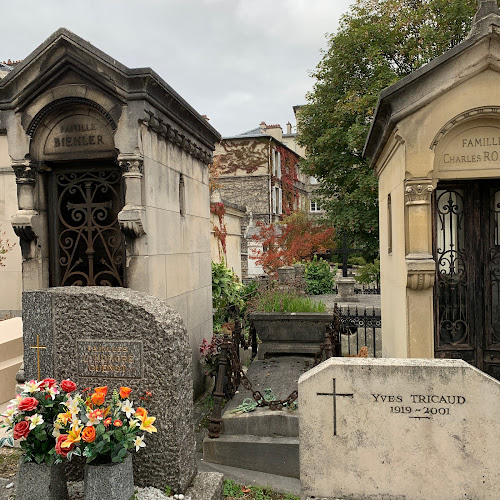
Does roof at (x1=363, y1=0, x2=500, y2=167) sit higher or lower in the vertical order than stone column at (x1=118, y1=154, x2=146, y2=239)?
higher

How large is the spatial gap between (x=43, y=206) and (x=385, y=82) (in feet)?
44.8

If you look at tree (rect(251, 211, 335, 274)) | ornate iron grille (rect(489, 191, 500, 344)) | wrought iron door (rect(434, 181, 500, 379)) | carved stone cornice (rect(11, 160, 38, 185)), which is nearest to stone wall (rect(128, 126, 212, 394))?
carved stone cornice (rect(11, 160, 38, 185))

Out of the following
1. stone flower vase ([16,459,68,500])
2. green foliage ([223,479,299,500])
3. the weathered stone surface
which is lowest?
green foliage ([223,479,299,500])

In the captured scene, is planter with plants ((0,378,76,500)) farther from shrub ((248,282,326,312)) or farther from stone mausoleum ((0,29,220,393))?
shrub ((248,282,326,312))

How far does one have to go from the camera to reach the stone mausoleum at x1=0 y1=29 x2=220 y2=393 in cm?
537

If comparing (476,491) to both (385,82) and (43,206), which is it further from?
(385,82)

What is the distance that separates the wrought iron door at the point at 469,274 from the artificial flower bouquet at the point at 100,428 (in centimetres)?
380

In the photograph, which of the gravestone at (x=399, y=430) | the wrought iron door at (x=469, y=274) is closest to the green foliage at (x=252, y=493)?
the gravestone at (x=399, y=430)

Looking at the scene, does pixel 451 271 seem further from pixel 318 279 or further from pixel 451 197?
pixel 318 279

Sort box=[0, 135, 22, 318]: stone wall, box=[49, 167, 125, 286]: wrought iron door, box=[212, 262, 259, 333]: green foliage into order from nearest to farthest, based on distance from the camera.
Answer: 1. box=[49, 167, 125, 286]: wrought iron door
2. box=[0, 135, 22, 318]: stone wall
3. box=[212, 262, 259, 333]: green foliage

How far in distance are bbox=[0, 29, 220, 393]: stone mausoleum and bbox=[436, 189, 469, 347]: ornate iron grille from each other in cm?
350

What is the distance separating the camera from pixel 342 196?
18656 millimetres

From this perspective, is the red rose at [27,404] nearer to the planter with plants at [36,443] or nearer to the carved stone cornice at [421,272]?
the planter with plants at [36,443]

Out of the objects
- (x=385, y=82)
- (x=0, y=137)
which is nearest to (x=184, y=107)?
(x=0, y=137)
